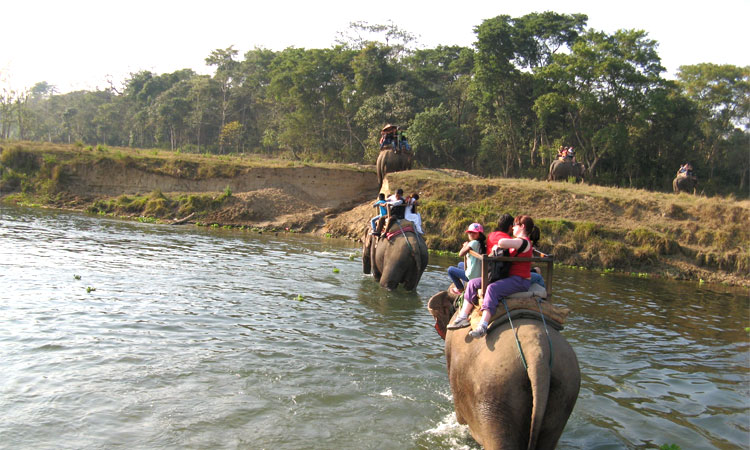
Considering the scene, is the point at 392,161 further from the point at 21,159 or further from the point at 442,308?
the point at 21,159

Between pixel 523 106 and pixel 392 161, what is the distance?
13.5 metres

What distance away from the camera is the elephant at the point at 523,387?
4.61 m

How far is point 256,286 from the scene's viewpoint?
1322 centimetres

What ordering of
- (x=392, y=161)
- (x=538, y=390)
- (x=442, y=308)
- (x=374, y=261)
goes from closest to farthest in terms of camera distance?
1. (x=538, y=390)
2. (x=442, y=308)
3. (x=374, y=261)
4. (x=392, y=161)

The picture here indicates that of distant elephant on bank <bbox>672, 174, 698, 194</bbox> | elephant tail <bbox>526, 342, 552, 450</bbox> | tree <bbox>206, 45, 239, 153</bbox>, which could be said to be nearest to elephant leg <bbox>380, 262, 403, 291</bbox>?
elephant tail <bbox>526, 342, 552, 450</bbox>

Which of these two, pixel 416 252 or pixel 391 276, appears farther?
pixel 391 276

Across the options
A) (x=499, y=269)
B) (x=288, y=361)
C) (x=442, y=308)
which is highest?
(x=499, y=269)

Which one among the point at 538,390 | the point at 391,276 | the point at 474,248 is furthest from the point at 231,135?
the point at 538,390

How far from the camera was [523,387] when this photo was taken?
4.68 meters

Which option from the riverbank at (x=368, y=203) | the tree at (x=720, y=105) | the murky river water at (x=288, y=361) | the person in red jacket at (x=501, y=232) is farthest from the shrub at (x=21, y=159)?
the tree at (x=720, y=105)

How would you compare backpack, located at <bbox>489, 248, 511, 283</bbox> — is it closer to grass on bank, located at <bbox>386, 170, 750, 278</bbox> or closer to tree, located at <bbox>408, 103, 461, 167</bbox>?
grass on bank, located at <bbox>386, 170, 750, 278</bbox>

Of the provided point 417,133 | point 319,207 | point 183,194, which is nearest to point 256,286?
point 319,207

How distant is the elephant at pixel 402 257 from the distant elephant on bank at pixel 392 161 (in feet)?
43.3

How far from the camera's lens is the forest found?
31844 mm
